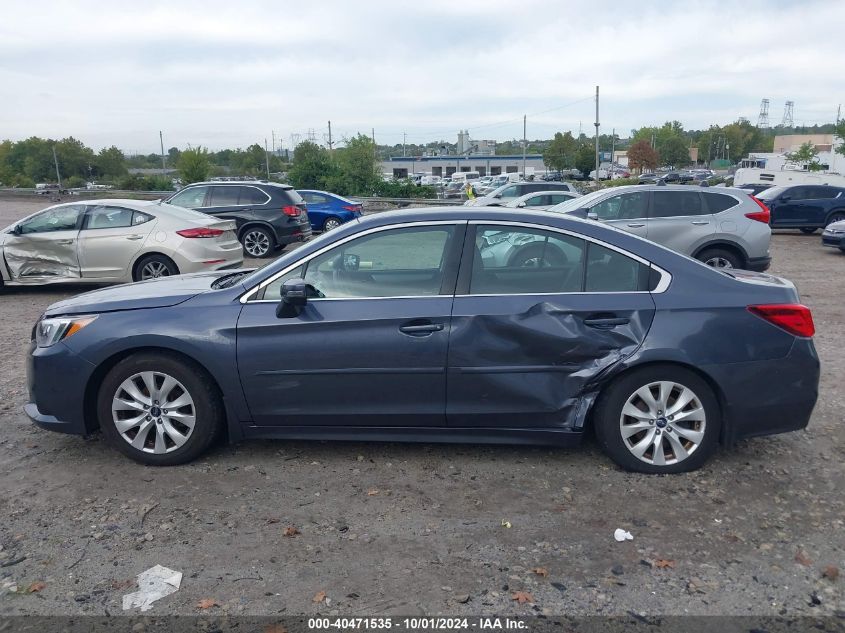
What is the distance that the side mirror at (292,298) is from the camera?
4336 mm

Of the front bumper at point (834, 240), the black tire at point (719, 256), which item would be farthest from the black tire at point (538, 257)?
the front bumper at point (834, 240)

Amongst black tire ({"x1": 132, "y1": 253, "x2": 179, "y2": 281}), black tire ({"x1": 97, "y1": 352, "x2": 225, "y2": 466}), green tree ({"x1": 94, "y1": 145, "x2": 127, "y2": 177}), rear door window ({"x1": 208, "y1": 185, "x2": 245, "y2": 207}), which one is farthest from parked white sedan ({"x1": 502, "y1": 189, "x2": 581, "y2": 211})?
green tree ({"x1": 94, "y1": 145, "x2": 127, "y2": 177})

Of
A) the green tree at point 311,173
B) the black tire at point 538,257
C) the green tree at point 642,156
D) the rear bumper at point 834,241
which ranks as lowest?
the rear bumper at point 834,241

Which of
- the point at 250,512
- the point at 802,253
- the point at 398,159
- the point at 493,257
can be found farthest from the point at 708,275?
the point at 398,159

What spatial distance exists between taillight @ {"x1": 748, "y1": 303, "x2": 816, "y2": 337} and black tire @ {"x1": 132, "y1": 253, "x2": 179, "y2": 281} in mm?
8684

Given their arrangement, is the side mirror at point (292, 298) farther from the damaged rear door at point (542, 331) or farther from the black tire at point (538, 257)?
the black tire at point (538, 257)

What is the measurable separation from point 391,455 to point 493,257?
1.46 metres

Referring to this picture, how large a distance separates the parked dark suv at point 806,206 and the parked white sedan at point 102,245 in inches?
657

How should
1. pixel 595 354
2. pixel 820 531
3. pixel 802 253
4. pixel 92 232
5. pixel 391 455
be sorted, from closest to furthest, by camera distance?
pixel 820 531
pixel 595 354
pixel 391 455
pixel 92 232
pixel 802 253

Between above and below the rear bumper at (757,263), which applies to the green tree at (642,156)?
above

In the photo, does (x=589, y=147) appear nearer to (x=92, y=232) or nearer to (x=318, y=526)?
(x=92, y=232)

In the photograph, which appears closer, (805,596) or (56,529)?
(805,596)

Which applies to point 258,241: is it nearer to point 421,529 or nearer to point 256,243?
point 256,243

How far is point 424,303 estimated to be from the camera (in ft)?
14.5
